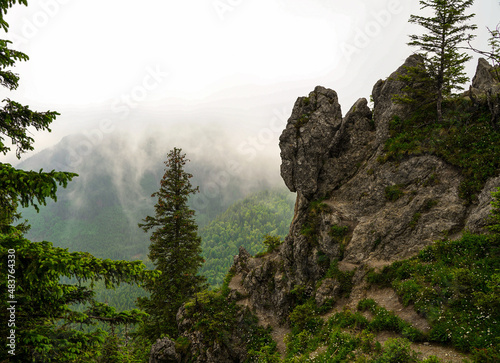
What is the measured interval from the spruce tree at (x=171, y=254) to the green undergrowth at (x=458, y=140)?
2291 cm

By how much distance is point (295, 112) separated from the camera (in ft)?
107

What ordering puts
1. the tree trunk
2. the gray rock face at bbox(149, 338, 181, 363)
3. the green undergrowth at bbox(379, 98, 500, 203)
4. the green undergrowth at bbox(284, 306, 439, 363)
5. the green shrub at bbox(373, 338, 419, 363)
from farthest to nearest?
the tree trunk
the gray rock face at bbox(149, 338, 181, 363)
the green undergrowth at bbox(379, 98, 500, 203)
the green undergrowth at bbox(284, 306, 439, 363)
the green shrub at bbox(373, 338, 419, 363)

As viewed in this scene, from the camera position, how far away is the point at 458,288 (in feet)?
44.7

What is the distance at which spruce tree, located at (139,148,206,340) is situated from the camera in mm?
24141

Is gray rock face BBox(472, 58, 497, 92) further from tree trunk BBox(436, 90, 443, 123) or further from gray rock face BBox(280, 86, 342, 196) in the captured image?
gray rock face BBox(280, 86, 342, 196)

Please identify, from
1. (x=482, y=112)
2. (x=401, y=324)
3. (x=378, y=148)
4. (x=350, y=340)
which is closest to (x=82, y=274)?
(x=350, y=340)

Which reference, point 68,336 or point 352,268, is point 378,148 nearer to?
point 352,268

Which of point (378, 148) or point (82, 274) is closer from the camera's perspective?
point (82, 274)

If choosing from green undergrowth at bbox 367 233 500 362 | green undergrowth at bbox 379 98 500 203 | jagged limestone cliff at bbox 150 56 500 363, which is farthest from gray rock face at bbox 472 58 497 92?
green undergrowth at bbox 367 233 500 362

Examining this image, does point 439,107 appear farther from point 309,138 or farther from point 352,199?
point 309,138

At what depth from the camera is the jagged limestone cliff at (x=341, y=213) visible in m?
20.6

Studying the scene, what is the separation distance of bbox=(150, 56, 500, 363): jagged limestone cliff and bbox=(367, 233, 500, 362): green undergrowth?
1393 millimetres

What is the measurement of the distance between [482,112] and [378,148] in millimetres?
9402
